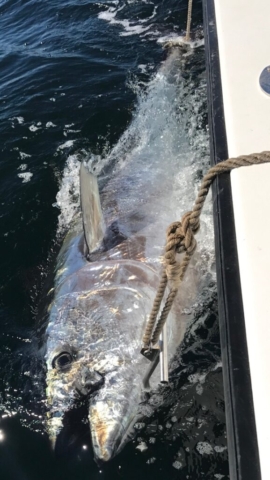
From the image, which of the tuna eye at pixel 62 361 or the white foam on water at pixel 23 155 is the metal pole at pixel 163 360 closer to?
the tuna eye at pixel 62 361

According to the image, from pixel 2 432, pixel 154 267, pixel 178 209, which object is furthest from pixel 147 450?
pixel 178 209

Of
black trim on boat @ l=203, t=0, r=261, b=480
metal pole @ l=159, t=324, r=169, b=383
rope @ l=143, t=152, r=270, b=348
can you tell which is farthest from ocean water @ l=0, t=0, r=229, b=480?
black trim on boat @ l=203, t=0, r=261, b=480

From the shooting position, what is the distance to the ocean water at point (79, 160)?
2.26m

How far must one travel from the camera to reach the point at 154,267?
2764mm

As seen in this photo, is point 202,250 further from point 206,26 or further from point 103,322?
point 206,26

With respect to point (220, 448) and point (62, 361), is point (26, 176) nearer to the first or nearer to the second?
point (62, 361)

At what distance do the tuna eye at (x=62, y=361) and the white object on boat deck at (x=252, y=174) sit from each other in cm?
133

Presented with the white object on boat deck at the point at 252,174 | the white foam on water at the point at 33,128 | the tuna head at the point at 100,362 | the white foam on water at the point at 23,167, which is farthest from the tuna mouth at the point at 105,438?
the white foam on water at the point at 33,128

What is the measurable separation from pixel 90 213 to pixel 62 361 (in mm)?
1056

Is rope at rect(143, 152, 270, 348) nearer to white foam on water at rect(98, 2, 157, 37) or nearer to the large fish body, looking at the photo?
the large fish body

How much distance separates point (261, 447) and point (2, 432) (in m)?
1.88

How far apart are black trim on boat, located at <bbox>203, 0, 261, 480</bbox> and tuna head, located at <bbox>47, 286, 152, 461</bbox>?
3.08 ft

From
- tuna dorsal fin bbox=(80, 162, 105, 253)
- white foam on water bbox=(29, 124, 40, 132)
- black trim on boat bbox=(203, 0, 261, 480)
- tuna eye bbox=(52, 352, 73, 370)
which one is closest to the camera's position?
black trim on boat bbox=(203, 0, 261, 480)

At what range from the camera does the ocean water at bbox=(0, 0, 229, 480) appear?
2262 mm
